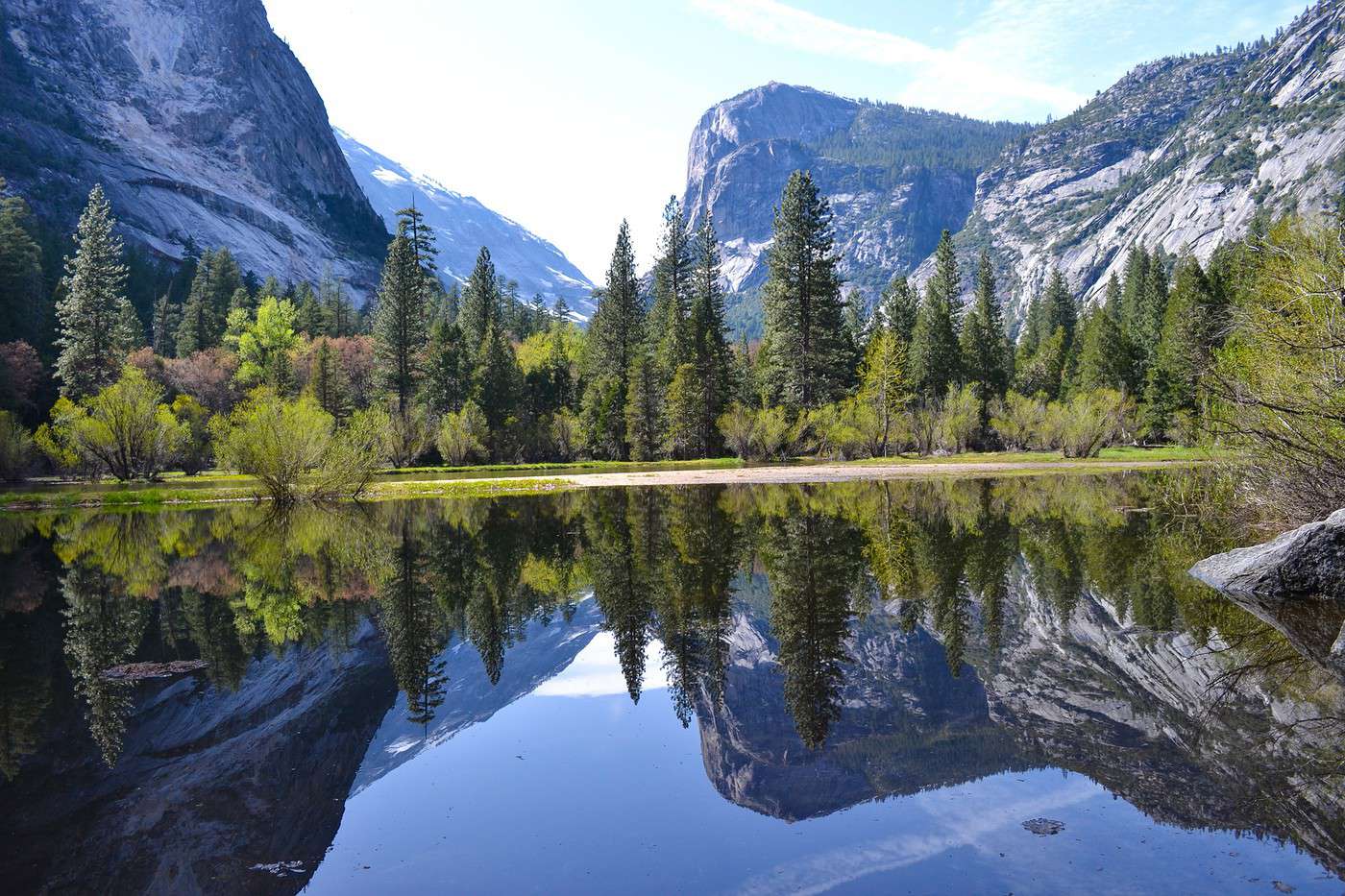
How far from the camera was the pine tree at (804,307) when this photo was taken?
59.8 metres

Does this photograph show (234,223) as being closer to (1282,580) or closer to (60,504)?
(60,504)

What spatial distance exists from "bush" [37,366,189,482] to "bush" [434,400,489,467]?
17.0 meters

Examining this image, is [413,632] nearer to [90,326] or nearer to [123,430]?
[123,430]

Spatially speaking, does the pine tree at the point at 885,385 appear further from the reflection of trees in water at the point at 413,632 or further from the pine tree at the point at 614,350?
the reflection of trees in water at the point at 413,632

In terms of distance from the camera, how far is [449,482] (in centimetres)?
4297

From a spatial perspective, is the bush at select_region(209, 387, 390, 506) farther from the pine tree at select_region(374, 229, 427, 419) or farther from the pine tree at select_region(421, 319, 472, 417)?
the pine tree at select_region(374, 229, 427, 419)

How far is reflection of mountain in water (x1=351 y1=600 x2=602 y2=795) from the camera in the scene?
764cm

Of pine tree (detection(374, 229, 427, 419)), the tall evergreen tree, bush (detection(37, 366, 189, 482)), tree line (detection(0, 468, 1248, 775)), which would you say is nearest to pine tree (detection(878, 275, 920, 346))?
the tall evergreen tree

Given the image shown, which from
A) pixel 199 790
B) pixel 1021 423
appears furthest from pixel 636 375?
pixel 199 790

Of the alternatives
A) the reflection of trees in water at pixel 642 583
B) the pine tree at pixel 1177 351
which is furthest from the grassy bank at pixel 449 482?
the reflection of trees in water at pixel 642 583

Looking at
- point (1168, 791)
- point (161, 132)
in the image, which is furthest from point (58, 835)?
point (161, 132)

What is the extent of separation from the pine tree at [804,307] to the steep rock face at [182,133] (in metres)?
Answer: 109

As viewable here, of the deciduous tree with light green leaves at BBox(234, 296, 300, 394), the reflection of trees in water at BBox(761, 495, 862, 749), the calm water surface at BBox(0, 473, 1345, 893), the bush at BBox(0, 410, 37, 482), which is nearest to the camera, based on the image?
the calm water surface at BBox(0, 473, 1345, 893)

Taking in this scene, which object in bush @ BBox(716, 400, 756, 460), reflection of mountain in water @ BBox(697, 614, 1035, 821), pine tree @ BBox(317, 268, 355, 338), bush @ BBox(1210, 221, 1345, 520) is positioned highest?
pine tree @ BBox(317, 268, 355, 338)
